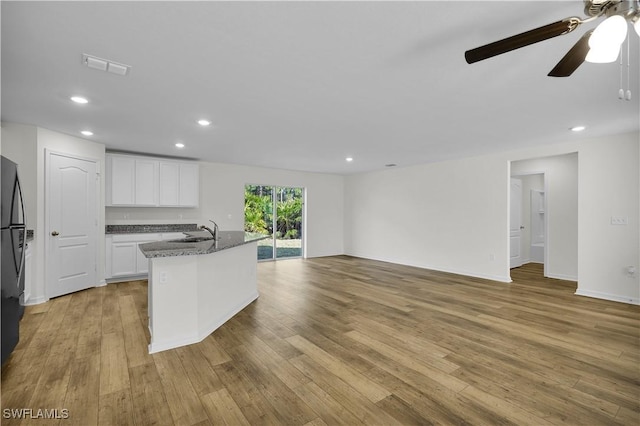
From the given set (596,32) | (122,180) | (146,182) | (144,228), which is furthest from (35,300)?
(596,32)

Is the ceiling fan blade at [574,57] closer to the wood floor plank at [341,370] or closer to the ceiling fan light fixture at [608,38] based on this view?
the ceiling fan light fixture at [608,38]

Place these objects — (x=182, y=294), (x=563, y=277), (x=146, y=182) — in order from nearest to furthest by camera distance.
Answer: (x=182, y=294) < (x=146, y=182) < (x=563, y=277)

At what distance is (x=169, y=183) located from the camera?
5801 millimetres

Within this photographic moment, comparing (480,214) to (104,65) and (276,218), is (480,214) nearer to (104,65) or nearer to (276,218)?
(276,218)

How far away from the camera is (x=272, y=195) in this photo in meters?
7.64

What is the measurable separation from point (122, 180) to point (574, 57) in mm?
6173

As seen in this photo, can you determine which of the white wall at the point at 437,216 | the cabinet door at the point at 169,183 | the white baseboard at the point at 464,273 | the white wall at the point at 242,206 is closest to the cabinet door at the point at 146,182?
the cabinet door at the point at 169,183

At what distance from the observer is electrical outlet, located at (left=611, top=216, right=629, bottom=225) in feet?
13.8

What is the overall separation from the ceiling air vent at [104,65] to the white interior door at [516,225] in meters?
7.44

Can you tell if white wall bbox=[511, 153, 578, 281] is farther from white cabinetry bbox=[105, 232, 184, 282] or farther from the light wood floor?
white cabinetry bbox=[105, 232, 184, 282]

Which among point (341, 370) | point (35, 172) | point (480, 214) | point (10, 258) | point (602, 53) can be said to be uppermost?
point (602, 53)

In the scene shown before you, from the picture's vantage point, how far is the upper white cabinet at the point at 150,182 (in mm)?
5254

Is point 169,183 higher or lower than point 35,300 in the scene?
higher

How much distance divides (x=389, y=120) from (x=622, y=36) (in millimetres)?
2380
